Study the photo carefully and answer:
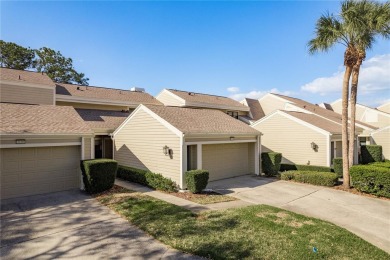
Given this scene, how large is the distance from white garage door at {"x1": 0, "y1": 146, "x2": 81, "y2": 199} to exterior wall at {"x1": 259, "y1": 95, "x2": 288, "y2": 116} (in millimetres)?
25437

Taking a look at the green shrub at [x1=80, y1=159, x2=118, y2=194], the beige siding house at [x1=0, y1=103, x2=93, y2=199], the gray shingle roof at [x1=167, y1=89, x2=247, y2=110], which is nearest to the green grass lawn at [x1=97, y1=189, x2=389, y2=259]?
the green shrub at [x1=80, y1=159, x2=118, y2=194]

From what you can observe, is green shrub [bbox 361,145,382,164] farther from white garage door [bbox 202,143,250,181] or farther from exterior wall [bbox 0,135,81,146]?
exterior wall [bbox 0,135,81,146]

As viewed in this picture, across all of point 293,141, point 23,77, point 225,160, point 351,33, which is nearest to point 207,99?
point 293,141

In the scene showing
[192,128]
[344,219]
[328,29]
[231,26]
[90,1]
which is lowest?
[344,219]

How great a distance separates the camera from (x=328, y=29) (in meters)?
12.9

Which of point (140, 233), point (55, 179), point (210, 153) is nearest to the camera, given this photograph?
point (140, 233)

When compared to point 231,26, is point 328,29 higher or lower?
lower

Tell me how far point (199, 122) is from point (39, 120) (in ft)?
27.1

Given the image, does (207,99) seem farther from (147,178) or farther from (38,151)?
(38,151)

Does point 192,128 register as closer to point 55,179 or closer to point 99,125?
point 55,179

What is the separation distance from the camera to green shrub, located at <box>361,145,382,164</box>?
22.6 meters

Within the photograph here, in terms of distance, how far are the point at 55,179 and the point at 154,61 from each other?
13536 mm

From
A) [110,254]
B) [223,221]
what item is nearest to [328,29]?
[223,221]

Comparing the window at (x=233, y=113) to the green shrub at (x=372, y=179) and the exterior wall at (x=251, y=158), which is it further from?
the green shrub at (x=372, y=179)
